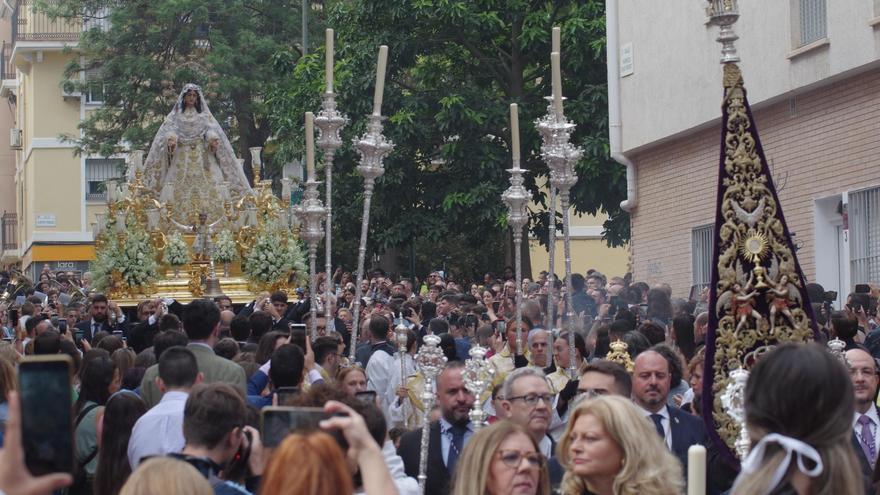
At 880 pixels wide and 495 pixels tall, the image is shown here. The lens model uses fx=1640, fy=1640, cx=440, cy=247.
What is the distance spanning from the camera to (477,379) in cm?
771

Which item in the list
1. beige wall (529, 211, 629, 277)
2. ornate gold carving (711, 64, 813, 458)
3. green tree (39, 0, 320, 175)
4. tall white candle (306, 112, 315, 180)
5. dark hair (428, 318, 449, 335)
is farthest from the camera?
beige wall (529, 211, 629, 277)

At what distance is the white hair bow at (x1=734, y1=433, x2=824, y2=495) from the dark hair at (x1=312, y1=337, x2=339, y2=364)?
706 centimetres

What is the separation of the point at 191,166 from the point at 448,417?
1325 cm

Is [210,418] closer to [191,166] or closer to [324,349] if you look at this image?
[324,349]

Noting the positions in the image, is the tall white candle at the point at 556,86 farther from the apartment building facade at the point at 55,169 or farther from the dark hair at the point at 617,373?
the apartment building facade at the point at 55,169

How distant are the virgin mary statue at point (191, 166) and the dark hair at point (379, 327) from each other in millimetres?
7872

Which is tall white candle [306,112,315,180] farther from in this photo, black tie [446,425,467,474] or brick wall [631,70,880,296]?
brick wall [631,70,880,296]

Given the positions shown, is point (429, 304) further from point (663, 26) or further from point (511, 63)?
point (511, 63)

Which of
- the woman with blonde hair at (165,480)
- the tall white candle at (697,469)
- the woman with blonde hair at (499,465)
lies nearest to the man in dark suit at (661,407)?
Result: the woman with blonde hair at (499,465)

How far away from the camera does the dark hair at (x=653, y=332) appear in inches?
472

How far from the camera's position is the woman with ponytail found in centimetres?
408

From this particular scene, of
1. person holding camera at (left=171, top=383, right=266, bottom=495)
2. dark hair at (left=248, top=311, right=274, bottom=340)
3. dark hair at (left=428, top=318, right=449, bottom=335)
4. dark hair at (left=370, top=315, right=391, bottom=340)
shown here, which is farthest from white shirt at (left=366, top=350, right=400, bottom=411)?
person holding camera at (left=171, top=383, right=266, bottom=495)

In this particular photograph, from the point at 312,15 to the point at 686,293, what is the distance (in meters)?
18.5

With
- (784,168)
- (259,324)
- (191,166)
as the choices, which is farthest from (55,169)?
(259,324)
